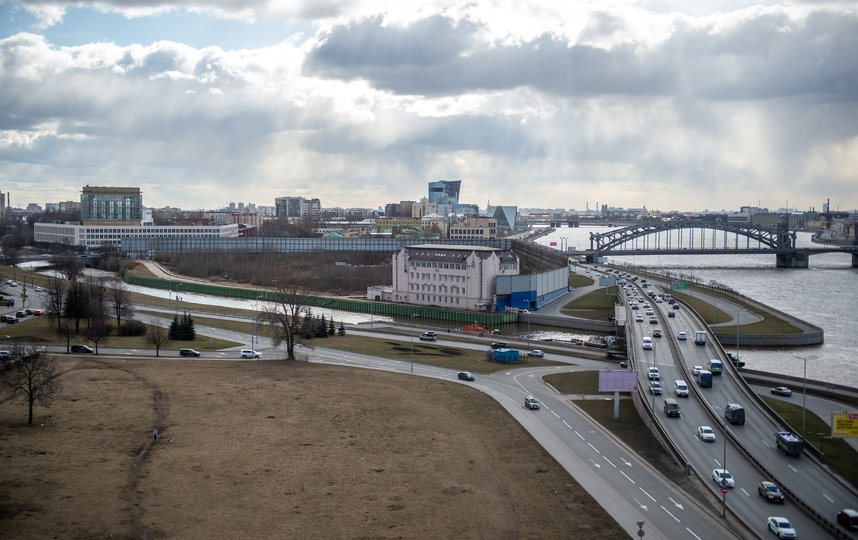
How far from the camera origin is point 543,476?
22703mm

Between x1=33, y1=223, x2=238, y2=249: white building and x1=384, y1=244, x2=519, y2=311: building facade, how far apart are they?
7206 centimetres

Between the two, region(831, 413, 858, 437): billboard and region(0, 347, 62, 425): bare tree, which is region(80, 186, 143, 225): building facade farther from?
region(831, 413, 858, 437): billboard

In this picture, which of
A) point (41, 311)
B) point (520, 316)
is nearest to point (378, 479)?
point (520, 316)

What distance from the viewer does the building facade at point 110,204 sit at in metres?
143

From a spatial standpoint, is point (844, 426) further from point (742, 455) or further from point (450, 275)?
point (450, 275)

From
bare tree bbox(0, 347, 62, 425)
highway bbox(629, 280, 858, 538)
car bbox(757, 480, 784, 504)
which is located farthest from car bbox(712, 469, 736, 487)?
bare tree bbox(0, 347, 62, 425)

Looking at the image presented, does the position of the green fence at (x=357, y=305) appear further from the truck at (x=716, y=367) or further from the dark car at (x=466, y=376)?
the truck at (x=716, y=367)

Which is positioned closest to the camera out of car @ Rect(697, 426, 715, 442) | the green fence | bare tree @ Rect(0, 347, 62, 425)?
car @ Rect(697, 426, 715, 442)

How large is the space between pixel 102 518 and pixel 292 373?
18079mm

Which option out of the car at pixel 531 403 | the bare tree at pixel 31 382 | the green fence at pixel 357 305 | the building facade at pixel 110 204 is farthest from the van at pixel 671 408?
the building facade at pixel 110 204

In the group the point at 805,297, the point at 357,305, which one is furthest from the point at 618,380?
the point at 805,297

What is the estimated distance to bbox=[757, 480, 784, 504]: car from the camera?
65.8ft

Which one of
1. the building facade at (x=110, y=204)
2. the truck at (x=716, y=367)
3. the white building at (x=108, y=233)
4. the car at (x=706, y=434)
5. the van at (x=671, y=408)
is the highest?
the building facade at (x=110, y=204)

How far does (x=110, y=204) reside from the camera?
473ft
